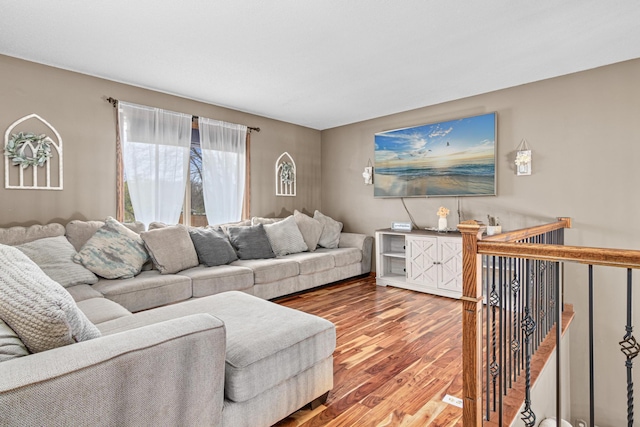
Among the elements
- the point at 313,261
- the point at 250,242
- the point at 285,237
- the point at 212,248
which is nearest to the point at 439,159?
the point at 313,261

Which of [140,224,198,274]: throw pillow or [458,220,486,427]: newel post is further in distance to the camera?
[140,224,198,274]: throw pillow

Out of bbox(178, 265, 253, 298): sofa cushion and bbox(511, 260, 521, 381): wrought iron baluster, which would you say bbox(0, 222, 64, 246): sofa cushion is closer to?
bbox(178, 265, 253, 298): sofa cushion

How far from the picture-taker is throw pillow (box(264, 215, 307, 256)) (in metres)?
4.20

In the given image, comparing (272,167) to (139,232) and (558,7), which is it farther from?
(558,7)

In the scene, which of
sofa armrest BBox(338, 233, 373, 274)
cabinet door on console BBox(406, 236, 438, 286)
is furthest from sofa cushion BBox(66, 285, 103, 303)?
cabinet door on console BBox(406, 236, 438, 286)

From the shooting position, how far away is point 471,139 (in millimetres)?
3961

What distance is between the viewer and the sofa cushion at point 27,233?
103 inches

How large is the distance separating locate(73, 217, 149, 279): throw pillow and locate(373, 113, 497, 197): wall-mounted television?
10.8 ft

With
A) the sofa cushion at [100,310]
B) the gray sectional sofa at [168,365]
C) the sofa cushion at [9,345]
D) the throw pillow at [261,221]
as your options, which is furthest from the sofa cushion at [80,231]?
the sofa cushion at [9,345]

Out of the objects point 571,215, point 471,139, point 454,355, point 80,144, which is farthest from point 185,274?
point 571,215

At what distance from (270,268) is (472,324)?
95.6 inches

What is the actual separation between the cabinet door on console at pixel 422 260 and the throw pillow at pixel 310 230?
1.29 meters

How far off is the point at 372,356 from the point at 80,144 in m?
3.45

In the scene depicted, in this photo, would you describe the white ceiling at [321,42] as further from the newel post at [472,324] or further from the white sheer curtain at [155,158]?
the newel post at [472,324]
